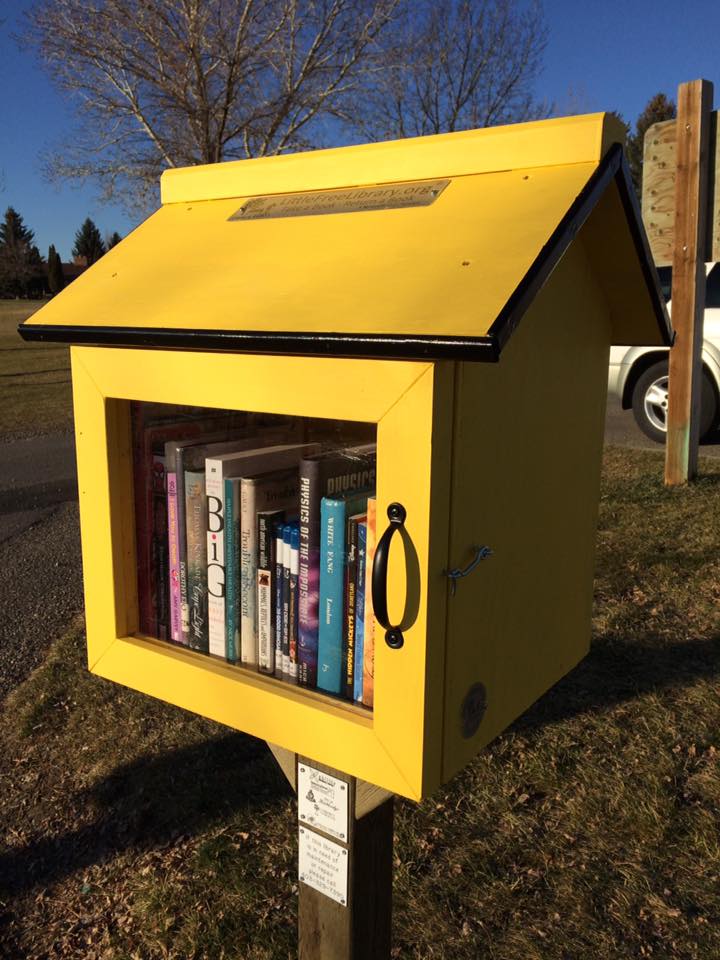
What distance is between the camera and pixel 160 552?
146cm

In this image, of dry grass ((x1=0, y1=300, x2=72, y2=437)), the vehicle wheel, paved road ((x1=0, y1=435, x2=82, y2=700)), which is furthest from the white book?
dry grass ((x1=0, y1=300, x2=72, y2=437))

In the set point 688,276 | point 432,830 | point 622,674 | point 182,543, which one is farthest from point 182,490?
point 688,276

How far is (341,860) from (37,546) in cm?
417

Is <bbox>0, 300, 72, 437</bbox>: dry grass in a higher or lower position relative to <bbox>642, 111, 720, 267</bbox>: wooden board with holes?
lower

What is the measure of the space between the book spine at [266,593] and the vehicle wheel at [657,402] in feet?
19.6

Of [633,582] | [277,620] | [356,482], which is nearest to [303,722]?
[277,620]

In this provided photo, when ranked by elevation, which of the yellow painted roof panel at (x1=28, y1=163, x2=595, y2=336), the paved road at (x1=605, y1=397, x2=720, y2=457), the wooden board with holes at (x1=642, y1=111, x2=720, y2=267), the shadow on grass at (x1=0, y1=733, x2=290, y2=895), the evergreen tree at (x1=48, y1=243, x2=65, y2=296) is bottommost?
the shadow on grass at (x1=0, y1=733, x2=290, y2=895)

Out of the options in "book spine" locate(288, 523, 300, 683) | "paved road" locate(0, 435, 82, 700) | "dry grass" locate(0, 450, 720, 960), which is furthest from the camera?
"paved road" locate(0, 435, 82, 700)

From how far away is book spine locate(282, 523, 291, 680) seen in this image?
1.28m

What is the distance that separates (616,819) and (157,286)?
2.01m

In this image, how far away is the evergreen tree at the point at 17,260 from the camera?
2221 inches

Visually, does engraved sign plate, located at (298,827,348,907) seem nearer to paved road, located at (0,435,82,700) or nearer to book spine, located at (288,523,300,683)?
book spine, located at (288,523,300,683)

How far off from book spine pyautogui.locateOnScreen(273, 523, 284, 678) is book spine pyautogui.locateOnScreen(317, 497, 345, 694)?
0.09m

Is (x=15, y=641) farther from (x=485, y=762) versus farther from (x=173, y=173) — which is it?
(x=173, y=173)
